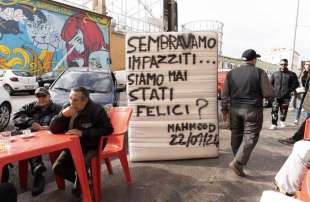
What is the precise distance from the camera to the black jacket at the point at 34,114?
17.4 feet

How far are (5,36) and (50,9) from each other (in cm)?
482

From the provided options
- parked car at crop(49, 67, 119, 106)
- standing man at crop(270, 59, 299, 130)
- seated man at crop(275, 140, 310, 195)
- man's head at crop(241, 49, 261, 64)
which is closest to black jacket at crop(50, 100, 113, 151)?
seated man at crop(275, 140, 310, 195)

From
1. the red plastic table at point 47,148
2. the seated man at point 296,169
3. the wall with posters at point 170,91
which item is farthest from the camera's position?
the wall with posters at point 170,91

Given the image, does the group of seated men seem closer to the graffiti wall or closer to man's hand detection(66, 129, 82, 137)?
man's hand detection(66, 129, 82, 137)

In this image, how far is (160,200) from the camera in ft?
15.0

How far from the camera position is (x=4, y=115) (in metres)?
9.34

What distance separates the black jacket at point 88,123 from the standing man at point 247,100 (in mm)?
2079

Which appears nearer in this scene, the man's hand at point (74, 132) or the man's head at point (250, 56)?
the man's hand at point (74, 132)

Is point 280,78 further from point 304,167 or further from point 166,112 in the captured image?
point 304,167

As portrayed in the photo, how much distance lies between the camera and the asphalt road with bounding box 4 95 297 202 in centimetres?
470

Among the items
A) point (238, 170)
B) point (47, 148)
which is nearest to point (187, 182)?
point (238, 170)

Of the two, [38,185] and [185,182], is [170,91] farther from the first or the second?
[38,185]

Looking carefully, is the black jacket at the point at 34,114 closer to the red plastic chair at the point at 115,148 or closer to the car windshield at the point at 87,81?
the red plastic chair at the point at 115,148

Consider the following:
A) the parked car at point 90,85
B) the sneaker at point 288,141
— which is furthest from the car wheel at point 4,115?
the sneaker at point 288,141
